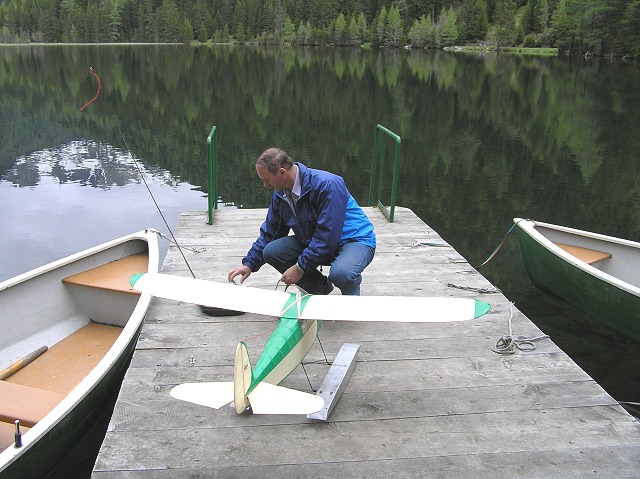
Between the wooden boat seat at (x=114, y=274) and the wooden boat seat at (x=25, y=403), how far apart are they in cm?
162

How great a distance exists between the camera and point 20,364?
5.26m

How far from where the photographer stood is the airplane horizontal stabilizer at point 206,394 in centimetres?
326

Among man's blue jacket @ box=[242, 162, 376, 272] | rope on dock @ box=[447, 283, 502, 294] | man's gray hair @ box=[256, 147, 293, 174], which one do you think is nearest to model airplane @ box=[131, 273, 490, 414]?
man's blue jacket @ box=[242, 162, 376, 272]

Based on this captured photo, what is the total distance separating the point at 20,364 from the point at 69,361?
0.40 meters

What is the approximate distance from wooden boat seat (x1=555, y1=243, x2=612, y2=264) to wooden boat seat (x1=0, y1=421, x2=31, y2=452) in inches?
227

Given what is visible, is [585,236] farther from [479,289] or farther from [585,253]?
[479,289]

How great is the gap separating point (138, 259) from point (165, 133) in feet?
49.2

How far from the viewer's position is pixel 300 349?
4.02 m

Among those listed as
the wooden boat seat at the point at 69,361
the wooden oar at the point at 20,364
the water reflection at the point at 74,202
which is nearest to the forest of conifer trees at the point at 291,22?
the water reflection at the point at 74,202

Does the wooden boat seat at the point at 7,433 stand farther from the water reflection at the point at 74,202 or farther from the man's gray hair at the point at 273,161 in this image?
the water reflection at the point at 74,202

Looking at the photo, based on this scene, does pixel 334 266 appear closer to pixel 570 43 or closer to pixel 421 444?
pixel 421 444

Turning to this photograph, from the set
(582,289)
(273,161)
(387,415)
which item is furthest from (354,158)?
(387,415)

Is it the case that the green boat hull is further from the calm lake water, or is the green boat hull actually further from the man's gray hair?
the man's gray hair

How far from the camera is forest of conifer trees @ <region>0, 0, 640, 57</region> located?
9438cm
